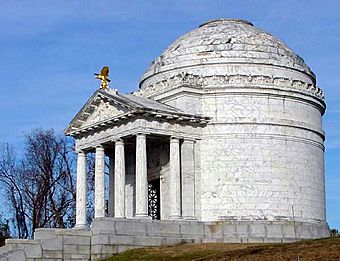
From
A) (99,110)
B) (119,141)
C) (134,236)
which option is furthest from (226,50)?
(134,236)

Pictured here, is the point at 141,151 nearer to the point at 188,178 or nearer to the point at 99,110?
the point at 188,178

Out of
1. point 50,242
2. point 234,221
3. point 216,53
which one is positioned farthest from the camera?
point 216,53

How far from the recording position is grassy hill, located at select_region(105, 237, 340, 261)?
3209 cm

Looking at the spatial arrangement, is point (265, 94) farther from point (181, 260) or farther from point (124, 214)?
point (181, 260)

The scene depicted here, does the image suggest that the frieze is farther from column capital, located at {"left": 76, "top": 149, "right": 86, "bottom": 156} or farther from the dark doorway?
column capital, located at {"left": 76, "top": 149, "right": 86, "bottom": 156}

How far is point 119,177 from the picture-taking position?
157 ft

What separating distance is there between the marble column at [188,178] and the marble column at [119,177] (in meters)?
3.52

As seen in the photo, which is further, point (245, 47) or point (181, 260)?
point (245, 47)

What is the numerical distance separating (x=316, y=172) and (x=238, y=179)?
20.1 feet

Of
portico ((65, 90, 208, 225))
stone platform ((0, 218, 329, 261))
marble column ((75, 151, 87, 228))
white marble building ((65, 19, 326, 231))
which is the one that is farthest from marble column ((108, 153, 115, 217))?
stone platform ((0, 218, 329, 261))

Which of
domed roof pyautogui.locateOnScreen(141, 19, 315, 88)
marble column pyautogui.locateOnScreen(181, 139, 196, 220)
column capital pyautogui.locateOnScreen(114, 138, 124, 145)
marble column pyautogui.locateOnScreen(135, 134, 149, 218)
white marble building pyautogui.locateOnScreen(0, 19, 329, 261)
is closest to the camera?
marble column pyautogui.locateOnScreen(135, 134, 149, 218)

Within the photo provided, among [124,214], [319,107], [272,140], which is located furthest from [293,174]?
[124,214]

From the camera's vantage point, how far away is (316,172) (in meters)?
51.4

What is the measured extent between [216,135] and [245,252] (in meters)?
14.4
